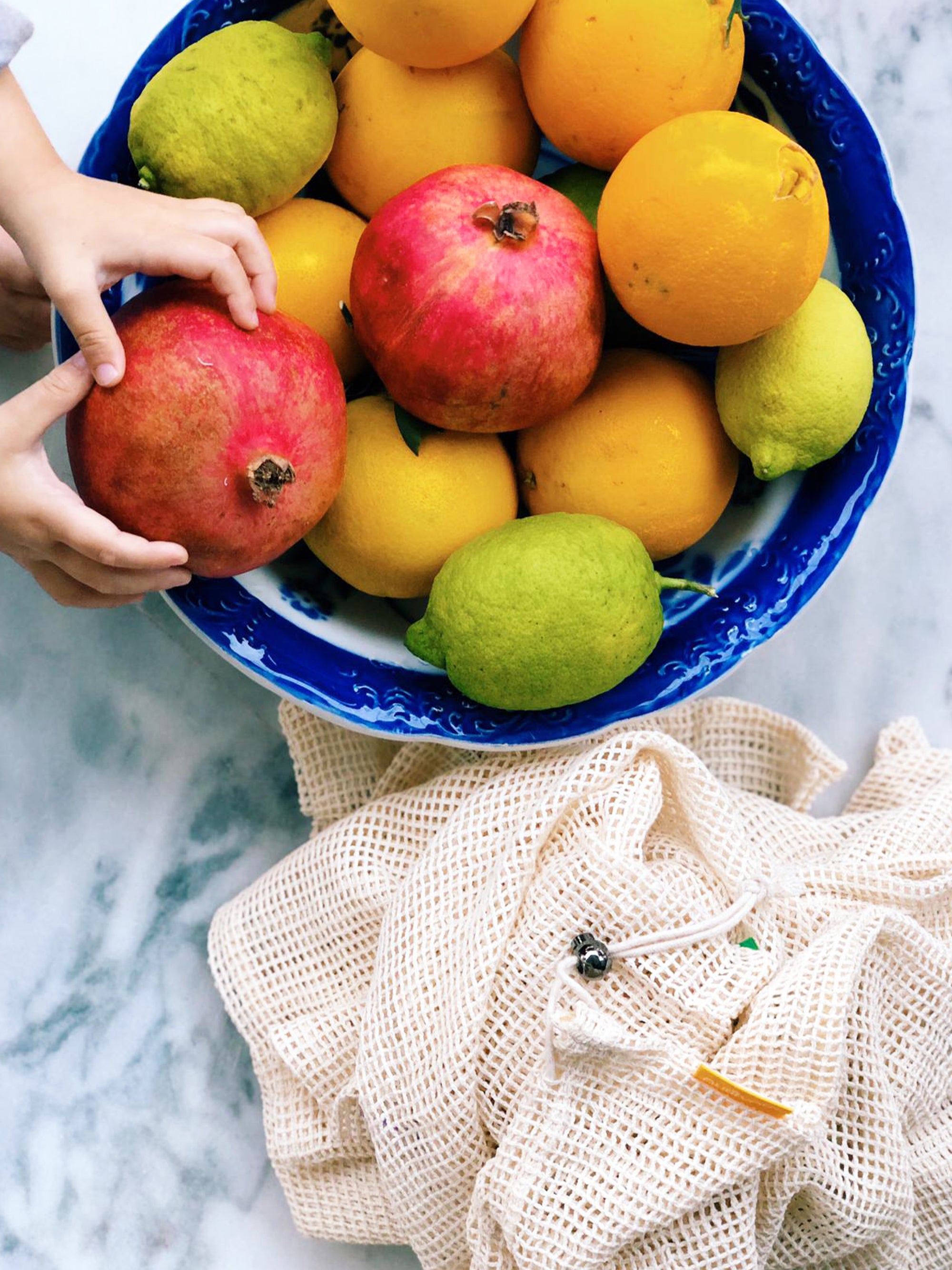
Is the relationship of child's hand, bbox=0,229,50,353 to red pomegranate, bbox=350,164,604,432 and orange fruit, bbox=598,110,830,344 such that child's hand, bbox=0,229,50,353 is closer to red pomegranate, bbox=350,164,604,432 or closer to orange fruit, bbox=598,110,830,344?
red pomegranate, bbox=350,164,604,432

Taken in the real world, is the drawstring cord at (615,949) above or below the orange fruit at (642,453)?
below

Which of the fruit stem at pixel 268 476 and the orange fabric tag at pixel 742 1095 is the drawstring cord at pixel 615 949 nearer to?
the orange fabric tag at pixel 742 1095

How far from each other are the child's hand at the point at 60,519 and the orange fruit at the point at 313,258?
4.7 inches

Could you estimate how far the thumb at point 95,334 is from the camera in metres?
0.51

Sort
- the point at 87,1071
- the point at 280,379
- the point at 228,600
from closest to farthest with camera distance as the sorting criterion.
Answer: the point at 280,379, the point at 228,600, the point at 87,1071

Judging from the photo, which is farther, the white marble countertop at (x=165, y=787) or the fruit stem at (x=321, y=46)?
the white marble countertop at (x=165, y=787)

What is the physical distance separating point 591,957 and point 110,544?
309mm

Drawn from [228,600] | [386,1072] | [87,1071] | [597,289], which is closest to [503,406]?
[597,289]

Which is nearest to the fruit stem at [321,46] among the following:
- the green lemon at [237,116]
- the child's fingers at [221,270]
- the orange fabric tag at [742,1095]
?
the green lemon at [237,116]

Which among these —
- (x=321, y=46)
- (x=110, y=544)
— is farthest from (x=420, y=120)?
(x=110, y=544)

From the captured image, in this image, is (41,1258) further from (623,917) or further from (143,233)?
(143,233)

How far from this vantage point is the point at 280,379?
0.51m

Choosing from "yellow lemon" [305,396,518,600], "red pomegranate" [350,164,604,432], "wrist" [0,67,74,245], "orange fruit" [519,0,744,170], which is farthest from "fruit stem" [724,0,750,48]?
"wrist" [0,67,74,245]

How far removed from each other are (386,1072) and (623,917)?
0.16 m
